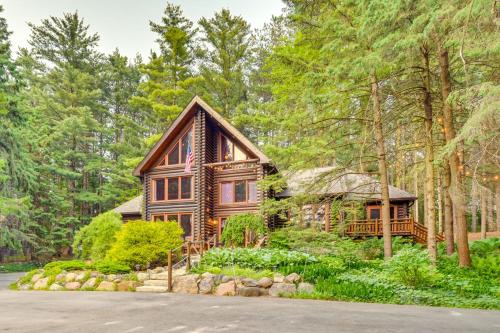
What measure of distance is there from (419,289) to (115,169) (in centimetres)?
3119

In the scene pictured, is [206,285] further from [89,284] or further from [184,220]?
[184,220]

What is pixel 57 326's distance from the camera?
6.37 meters

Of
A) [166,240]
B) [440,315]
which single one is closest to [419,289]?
[440,315]

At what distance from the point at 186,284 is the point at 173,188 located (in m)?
12.7

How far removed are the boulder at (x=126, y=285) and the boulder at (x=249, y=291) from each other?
392 cm

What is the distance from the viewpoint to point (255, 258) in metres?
12.4

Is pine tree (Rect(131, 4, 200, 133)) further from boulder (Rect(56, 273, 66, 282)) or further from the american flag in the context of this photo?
boulder (Rect(56, 273, 66, 282))

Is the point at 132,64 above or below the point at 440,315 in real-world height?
above

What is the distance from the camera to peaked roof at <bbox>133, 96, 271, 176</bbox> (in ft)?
70.0

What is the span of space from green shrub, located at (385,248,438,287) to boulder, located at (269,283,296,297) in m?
2.74

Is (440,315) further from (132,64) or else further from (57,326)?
(132,64)

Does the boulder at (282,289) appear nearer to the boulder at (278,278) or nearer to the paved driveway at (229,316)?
the boulder at (278,278)

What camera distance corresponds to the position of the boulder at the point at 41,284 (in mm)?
13148

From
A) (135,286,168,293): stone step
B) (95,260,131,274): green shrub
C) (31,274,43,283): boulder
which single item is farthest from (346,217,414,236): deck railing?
(31,274,43,283): boulder
